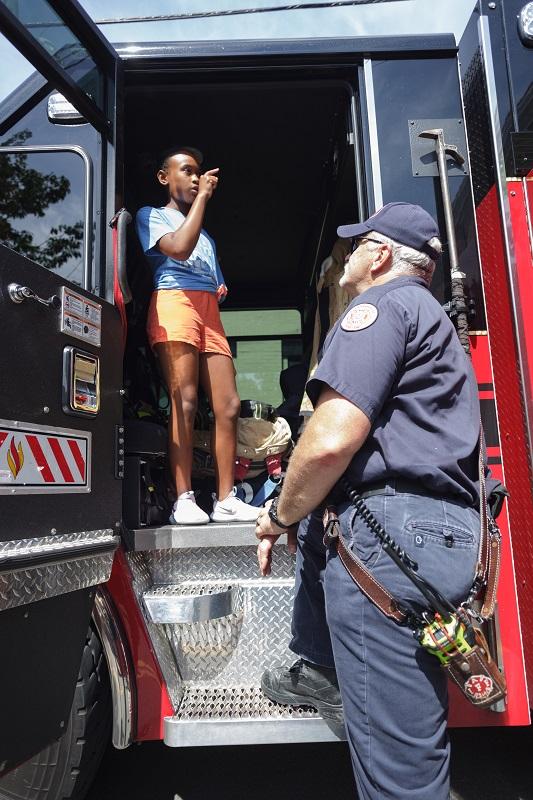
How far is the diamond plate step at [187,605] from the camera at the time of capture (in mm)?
1870

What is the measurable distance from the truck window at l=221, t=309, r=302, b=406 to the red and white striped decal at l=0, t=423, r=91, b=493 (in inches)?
109

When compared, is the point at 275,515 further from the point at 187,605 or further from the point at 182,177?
the point at 182,177

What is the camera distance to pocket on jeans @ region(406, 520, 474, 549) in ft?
4.41

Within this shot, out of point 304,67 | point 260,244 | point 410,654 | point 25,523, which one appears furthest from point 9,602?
point 260,244

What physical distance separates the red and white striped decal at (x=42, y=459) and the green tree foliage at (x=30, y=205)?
80 centimetres

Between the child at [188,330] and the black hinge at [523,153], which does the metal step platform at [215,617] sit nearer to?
the child at [188,330]

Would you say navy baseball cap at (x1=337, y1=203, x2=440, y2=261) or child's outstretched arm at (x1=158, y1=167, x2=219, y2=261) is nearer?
navy baseball cap at (x1=337, y1=203, x2=440, y2=261)

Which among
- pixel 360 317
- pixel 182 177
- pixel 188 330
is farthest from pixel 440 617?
pixel 182 177

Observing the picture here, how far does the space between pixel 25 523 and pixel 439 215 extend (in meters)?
1.63

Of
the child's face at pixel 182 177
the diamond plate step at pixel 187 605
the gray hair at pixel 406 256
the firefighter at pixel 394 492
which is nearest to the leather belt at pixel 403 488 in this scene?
the firefighter at pixel 394 492

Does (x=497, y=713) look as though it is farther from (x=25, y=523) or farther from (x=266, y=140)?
(x=266, y=140)

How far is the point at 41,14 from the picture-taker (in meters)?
1.67

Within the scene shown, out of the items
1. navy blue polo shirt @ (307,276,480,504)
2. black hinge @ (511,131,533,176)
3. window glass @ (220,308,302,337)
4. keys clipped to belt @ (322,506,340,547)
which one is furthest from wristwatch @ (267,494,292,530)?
window glass @ (220,308,302,337)

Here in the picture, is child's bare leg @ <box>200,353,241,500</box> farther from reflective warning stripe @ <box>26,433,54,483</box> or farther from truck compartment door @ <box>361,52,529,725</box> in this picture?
reflective warning stripe @ <box>26,433,54,483</box>
